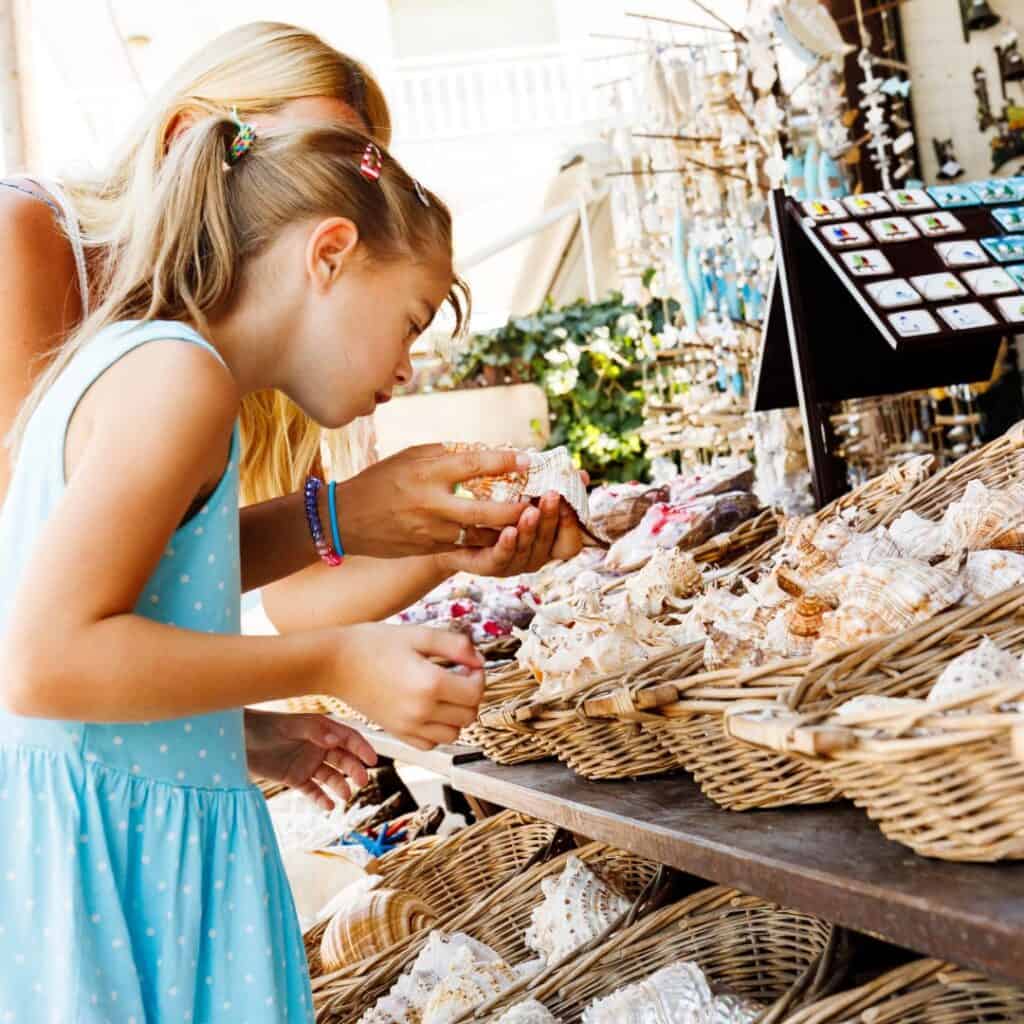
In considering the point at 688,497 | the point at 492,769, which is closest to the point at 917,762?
the point at 492,769

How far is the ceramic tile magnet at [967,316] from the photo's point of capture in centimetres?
219

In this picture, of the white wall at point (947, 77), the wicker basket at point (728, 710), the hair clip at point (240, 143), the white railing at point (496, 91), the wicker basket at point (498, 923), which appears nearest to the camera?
the wicker basket at point (728, 710)

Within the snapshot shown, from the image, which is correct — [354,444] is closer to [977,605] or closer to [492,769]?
[492,769]

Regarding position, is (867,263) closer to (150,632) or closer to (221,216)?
(221,216)

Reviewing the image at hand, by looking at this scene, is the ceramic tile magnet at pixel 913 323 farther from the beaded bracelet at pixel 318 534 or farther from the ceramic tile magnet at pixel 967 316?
the beaded bracelet at pixel 318 534

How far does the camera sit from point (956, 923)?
0.79 m

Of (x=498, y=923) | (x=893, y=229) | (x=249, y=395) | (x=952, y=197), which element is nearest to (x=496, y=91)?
(x=952, y=197)

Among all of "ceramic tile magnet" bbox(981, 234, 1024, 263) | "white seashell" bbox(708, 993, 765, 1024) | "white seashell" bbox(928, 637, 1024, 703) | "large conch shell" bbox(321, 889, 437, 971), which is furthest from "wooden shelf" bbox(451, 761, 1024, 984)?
"ceramic tile magnet" bbox(981, 234, 1024, 263)

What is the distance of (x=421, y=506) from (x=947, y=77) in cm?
384

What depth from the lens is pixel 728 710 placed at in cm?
100

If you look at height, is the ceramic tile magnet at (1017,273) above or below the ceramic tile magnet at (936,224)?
below

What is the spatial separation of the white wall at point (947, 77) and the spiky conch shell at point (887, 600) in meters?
3.64

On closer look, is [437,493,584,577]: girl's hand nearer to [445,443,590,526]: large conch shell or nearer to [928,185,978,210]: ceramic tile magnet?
[445,443,590,526]: large conch shell

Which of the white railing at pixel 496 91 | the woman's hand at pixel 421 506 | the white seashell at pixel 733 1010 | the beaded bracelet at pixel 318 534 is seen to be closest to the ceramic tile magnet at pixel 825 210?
the woman's hand at pixel 421 506
